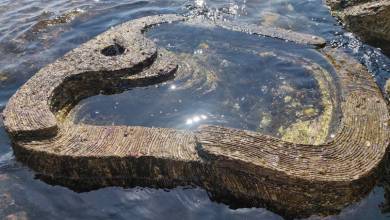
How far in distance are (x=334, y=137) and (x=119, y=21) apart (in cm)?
1103

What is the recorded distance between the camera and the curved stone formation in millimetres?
8758

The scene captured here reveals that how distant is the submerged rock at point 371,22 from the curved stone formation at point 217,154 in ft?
7.35

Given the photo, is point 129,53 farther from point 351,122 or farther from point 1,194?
point 351,122

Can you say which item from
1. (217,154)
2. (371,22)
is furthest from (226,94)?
(371,22)

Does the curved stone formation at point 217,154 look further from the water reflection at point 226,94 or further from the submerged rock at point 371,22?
the submerged rock at point 371,22

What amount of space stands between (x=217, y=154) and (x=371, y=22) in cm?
847

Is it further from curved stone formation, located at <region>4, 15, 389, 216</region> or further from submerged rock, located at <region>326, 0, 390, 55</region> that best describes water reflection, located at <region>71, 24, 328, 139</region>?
submerged rock, located at <region>326, 0, 390, 55</region>

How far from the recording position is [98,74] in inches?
523

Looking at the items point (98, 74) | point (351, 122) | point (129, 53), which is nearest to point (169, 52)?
point (129, 53)

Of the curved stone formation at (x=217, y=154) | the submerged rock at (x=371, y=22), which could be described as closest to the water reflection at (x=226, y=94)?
the curved stone formation at (x=217, y=154)

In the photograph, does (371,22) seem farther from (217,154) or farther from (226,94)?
(217,154)

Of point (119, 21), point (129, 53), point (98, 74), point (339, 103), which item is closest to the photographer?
point (339, 103)

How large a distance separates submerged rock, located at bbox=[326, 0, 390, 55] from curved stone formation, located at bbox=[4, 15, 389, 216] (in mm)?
2239

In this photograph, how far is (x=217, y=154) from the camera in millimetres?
9000
